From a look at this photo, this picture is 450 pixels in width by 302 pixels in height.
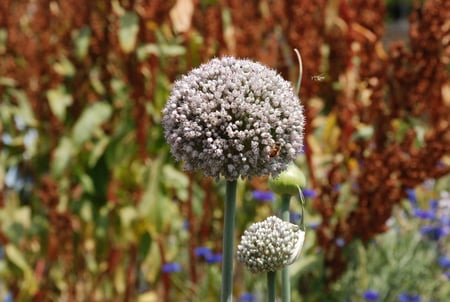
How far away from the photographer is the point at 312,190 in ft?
8.63

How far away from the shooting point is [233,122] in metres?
0.81

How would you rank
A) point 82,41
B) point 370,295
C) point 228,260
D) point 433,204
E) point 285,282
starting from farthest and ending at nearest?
1. point 433,204
2. point 82,41
3. point 370,295
4. point 285,282
5. point 228,260

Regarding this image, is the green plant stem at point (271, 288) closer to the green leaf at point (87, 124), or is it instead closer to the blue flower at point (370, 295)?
the blue flower at point (370, 295)

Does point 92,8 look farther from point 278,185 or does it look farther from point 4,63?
point 278,185

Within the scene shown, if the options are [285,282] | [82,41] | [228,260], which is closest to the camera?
[228,260]

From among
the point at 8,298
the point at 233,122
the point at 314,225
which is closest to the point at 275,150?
the point at 233,122

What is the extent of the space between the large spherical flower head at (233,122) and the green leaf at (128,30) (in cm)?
175

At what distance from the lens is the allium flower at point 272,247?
831mm

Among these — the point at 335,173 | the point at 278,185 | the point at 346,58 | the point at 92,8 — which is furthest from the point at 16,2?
the point at 278,185

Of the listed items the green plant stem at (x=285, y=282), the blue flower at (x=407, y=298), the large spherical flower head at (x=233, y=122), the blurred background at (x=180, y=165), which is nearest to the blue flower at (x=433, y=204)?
the blurred background at (x=180, y=165)

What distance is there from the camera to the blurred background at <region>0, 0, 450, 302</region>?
247 centimetres

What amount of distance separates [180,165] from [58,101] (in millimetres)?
501

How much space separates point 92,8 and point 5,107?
22.3 inches

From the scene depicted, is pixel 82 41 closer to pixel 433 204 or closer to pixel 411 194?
pixel 411 194
